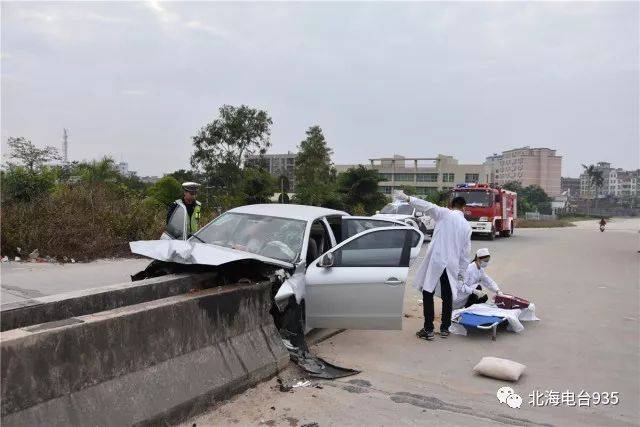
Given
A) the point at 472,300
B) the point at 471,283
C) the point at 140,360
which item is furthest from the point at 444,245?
the point at 140,360

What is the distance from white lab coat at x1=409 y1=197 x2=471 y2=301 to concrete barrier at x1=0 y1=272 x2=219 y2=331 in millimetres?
2961

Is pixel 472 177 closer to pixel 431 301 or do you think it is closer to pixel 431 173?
pixel 431 173

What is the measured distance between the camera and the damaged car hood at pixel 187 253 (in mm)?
4984

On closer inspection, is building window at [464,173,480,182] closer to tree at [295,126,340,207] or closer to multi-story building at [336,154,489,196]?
multi-story building at [336,154,489,196]

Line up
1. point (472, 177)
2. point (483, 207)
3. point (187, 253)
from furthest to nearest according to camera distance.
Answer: point (472, 177) < point (483, 207) < point (187, 253)

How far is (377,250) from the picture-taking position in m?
6.29

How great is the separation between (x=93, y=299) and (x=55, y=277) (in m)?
5.70

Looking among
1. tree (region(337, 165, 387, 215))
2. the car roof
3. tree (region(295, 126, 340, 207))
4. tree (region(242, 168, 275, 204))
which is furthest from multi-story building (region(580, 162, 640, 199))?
the car roof

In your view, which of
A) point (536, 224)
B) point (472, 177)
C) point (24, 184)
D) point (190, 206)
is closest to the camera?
point (190, 206)

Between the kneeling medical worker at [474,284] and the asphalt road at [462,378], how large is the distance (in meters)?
0.77

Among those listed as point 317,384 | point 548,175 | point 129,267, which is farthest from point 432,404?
point 548,175

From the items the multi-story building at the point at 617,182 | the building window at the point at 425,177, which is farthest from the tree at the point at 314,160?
the multi-story building at the point at 617,182

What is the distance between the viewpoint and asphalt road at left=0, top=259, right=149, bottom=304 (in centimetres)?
817

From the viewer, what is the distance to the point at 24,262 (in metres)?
10.7
